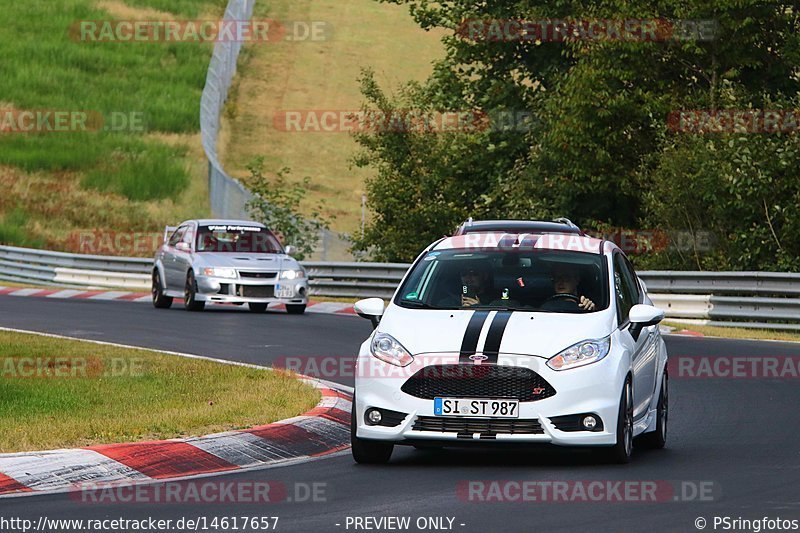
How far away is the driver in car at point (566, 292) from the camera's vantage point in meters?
12.0

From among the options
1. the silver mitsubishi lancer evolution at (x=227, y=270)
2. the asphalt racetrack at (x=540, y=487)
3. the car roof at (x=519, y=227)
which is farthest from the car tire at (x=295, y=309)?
the asphalt racetrack at (x=540, y=487)

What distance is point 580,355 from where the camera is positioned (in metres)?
11.1

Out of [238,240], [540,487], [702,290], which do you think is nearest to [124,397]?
[540,487]

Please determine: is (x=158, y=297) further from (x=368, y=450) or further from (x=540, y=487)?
(x=540, y=487)

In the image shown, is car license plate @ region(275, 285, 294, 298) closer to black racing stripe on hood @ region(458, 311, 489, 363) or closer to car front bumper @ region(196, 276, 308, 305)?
car front bumper @ region(196, 276, 308, 305)

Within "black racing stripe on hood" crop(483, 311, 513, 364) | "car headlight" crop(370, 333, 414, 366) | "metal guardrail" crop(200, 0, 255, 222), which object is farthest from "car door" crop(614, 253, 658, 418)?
"metal guardrail" crop(200, 0, 255, 222)

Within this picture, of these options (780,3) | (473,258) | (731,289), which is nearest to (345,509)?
(473,258)

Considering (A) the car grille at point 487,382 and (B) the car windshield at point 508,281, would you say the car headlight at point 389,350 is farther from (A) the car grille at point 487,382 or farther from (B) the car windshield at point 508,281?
(B) the car windshield at point 508,281

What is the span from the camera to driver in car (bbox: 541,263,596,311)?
11953mm

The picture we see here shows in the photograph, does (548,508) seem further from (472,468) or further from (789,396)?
(789,396)

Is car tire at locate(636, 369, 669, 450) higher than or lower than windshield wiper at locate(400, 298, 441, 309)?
lower

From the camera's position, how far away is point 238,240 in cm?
2944

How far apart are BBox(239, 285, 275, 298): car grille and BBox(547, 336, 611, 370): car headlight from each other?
55.9 feet

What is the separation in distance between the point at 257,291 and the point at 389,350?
16.8 m
